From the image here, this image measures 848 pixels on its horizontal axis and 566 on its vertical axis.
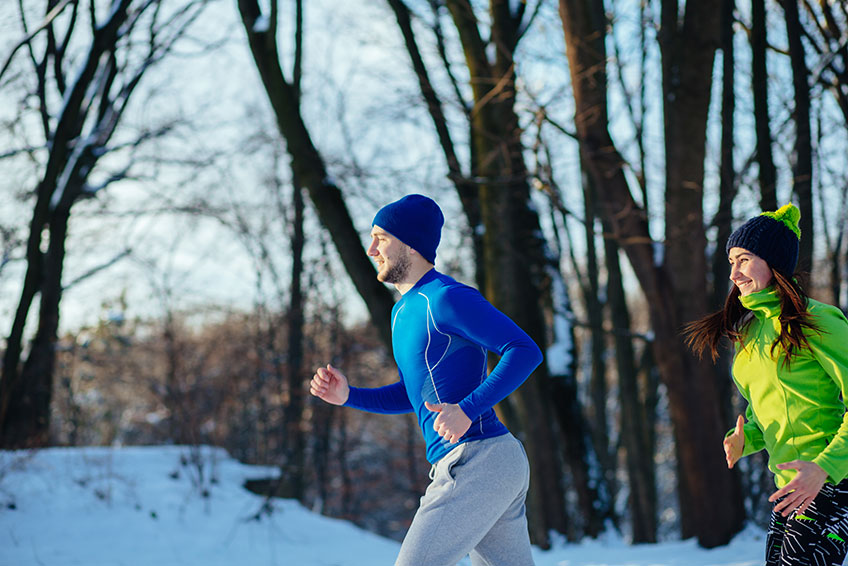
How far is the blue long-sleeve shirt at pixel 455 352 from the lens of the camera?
93.7 inches

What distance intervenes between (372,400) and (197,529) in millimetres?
5459

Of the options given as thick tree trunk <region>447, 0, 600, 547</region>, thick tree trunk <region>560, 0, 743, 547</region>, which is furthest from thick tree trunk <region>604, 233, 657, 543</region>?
thick tree trunk <region>560, 0, 743, 547</region>

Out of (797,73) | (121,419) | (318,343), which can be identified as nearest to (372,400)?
(797,73)

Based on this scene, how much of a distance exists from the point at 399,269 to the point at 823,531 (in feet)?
4.88

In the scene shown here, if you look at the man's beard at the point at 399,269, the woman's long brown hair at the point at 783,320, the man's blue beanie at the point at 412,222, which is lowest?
the woman's long brown hair at the point at 783,320

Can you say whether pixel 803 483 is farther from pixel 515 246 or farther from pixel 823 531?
pixel 515 246

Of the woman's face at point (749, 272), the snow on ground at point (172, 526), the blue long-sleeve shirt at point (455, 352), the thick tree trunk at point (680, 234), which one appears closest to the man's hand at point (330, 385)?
the blue long-sleeve shirt at point (455, 352)

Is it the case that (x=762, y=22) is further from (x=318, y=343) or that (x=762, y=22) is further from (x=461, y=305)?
(x=318, y=343)

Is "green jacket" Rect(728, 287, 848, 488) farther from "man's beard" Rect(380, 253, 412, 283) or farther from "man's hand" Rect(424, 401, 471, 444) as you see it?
"man's beard" Rect(380, 253, 412, 283)

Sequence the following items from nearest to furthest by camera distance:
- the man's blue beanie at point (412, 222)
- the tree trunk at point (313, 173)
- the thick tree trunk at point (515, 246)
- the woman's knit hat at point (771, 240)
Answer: the woman's knit hat at point (771, 240)
the man's blue beanie at point (412, 222)
the tree trunk at point (313, 173)
the thick tree trunk at point (515, 246)

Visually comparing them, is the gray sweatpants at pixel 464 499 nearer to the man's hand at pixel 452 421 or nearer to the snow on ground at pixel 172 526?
the man's hand at pixel 452 421

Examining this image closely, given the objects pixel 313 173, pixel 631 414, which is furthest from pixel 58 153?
pixel 631 414

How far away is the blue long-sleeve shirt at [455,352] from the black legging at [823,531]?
88 cm

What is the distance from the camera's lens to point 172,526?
7617 millimetres
